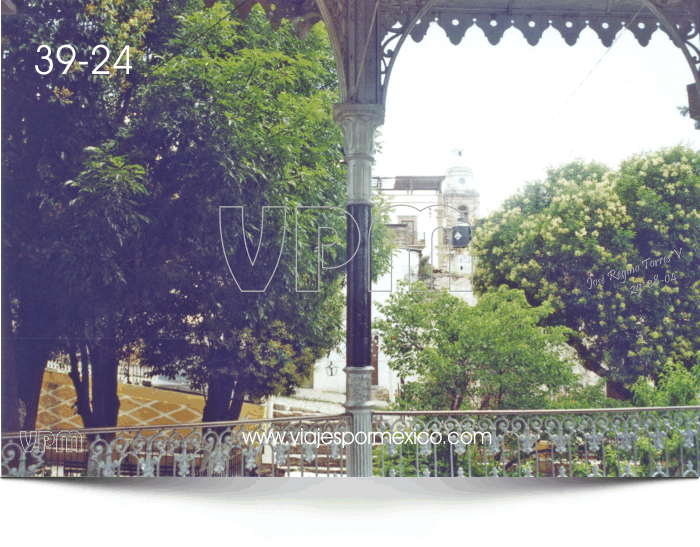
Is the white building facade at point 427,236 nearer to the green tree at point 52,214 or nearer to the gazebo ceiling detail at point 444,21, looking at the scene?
the gazebo ceiling detail at point 444,21

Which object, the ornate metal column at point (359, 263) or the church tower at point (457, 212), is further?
the church tower at point (457, 212)

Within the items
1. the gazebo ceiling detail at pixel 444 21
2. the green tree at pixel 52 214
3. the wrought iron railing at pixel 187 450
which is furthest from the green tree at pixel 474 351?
the green tree at pixel 52 214

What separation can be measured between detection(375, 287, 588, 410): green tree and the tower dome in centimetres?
94

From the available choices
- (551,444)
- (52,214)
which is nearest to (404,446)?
(551,444)

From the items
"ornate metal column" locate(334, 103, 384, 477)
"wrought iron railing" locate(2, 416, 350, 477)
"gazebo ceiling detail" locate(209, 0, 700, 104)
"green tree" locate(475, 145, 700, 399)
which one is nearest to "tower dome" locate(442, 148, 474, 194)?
"green tree" locate(475, 145, 700, 399)

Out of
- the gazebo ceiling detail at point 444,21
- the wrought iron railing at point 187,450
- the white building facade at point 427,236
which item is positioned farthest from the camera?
the white building facade at point 427,236

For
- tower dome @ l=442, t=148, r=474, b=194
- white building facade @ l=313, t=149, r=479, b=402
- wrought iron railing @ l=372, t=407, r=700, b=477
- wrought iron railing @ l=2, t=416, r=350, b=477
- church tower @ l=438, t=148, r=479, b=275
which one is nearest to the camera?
wrought iron railing @ l=2, t=416, r=350, b=477

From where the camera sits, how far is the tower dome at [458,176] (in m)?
5.21

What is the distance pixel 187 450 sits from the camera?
14.9ft

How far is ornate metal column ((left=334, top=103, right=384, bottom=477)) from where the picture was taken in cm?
451

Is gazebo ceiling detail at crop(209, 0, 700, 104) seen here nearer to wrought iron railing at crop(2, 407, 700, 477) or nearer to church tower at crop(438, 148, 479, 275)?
church tower at crop(438, 148, 479, 275)

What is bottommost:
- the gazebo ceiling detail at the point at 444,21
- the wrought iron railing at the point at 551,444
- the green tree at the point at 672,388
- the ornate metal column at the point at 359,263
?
the wrought iron railing at the point at 551,444

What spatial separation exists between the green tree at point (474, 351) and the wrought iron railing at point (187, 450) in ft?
2.88

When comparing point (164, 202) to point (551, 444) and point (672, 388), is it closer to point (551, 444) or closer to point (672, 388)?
point (551, 444)
